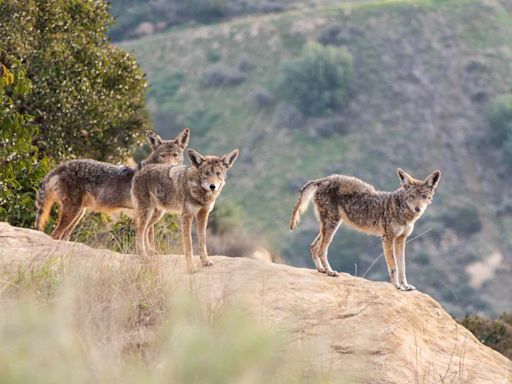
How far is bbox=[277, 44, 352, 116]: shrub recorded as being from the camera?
87.1 meters

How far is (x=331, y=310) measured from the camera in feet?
36.0

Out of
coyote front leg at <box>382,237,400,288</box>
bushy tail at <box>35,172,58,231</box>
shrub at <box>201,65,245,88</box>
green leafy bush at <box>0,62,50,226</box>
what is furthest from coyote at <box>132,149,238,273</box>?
shrub at <box>201,65,245,88</box>

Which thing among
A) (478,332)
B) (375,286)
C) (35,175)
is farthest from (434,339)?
(478,332)

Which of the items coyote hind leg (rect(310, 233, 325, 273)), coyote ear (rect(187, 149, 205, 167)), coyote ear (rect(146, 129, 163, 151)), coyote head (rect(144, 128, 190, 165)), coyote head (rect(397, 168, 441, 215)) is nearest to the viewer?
coyote ear (rect(187, 149, 205, 167))

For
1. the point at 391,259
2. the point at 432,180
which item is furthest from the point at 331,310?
the point at 432,180

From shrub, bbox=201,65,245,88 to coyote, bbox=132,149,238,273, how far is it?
3064 inches

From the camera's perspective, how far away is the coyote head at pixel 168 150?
14.5 m

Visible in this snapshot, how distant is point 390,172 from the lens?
75.5 metres

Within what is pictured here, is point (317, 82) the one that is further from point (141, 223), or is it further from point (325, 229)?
point (325, 229)

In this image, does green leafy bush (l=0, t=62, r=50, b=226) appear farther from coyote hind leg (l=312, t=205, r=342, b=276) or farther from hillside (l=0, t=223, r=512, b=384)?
coyote hind leg (l=312, t=205, r=342, b=276)

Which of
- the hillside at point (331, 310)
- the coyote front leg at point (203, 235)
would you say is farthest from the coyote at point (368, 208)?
the coyote front leg at point (203, 235)

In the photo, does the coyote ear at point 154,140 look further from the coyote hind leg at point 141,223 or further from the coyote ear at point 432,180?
the coyote ear at point 432,180

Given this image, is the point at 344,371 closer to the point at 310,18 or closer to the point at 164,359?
the point at 164,359

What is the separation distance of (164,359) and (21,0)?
52.9 ft
